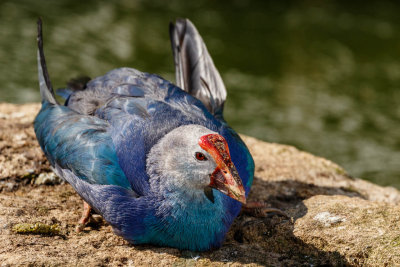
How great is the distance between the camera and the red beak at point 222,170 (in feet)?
10.1

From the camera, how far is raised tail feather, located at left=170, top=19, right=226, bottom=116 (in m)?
4.84

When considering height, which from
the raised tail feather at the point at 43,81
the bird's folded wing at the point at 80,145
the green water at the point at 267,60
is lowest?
the green water at the point at 267,60

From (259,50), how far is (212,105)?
313 inches

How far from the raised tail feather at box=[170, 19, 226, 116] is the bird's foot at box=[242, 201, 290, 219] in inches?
41.2

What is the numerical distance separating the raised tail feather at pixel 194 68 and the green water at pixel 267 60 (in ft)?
13.1

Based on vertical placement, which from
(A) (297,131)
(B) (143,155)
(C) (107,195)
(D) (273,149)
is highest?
(B) (143,155)

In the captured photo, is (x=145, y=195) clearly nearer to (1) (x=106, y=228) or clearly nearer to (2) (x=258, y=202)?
(1) (x=106, y=228)

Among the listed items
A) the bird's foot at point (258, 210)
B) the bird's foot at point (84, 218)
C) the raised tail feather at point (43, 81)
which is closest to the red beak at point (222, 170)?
the bird's foot at point (258, 210)

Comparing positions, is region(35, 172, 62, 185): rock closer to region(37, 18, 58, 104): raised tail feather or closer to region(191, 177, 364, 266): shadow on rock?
region(37, 18, 58, 104): raised tail feather

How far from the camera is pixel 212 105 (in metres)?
4.66

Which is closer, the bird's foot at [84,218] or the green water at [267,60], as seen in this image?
the bird's foot at [84,218]

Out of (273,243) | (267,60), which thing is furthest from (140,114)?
(267,60)

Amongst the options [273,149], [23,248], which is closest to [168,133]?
[23,248]

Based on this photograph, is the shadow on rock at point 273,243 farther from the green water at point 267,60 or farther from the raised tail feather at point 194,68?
the green water at point 267,60
